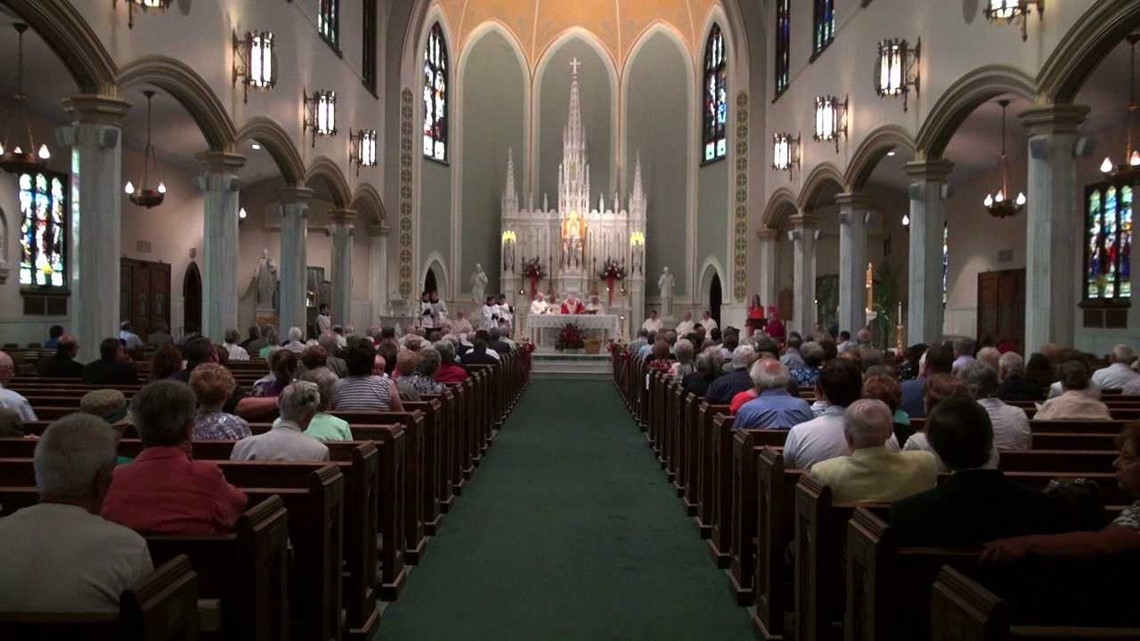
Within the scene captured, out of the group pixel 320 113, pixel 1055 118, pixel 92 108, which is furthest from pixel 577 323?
pixel 92 108

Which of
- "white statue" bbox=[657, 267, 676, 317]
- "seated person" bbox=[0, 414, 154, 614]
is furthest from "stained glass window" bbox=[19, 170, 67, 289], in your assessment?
"white statue" bbox=[657, 267, 676, 317]

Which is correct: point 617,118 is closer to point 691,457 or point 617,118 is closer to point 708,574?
point 691,457

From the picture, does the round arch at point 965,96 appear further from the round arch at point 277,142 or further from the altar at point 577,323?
the altar at point 577,323

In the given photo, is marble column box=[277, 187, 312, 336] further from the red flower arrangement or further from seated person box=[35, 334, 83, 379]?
the red flower arrangement

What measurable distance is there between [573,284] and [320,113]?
426 inches

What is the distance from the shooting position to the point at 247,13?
1484 centimetres

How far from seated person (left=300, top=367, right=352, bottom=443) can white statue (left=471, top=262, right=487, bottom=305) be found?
2182 cm

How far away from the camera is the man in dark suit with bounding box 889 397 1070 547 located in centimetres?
294

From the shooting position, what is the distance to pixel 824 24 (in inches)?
776

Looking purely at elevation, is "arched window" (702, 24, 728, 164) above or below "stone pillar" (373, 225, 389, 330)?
above

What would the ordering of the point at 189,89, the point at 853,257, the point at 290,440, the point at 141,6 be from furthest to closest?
the point at 853,257 → the point at 189,89 → the point at 141,6 → the point at 290,440

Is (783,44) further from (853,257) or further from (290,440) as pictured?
(290,440)

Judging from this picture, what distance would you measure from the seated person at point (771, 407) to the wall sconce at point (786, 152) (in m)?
15.9

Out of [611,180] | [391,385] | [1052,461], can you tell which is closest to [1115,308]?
[1052,461]
